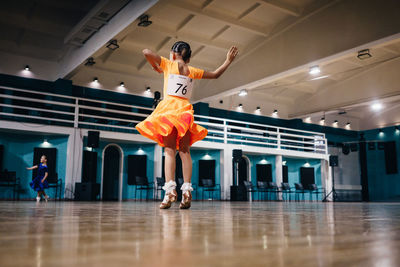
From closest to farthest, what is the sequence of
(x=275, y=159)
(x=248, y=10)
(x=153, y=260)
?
(x=153, y=260) < (x=248, y=10) < (x=275, y=159)

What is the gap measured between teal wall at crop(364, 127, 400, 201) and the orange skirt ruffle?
19.0 metres

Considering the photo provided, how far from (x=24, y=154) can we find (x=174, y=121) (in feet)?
31.2

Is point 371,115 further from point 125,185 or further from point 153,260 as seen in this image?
point 153,260

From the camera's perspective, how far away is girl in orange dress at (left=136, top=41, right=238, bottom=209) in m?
2.55

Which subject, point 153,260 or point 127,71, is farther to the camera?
point 127,71

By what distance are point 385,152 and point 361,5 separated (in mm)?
12980

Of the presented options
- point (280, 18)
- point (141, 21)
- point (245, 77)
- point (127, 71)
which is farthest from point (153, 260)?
point (127, 71)

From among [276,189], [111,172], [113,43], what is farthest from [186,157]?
[276,189]

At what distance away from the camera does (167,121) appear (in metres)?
2.54

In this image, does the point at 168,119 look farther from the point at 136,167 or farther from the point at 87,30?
the point at 136,167

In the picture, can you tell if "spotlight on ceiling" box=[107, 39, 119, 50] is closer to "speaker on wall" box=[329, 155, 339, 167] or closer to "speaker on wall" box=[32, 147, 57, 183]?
"speaker on wall" box=[32, 147, 57, 183]

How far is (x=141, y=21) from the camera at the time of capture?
321 inches

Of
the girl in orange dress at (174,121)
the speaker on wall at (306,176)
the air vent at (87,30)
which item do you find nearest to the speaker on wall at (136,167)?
the air vent at (87,30)

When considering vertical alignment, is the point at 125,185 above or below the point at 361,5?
below
